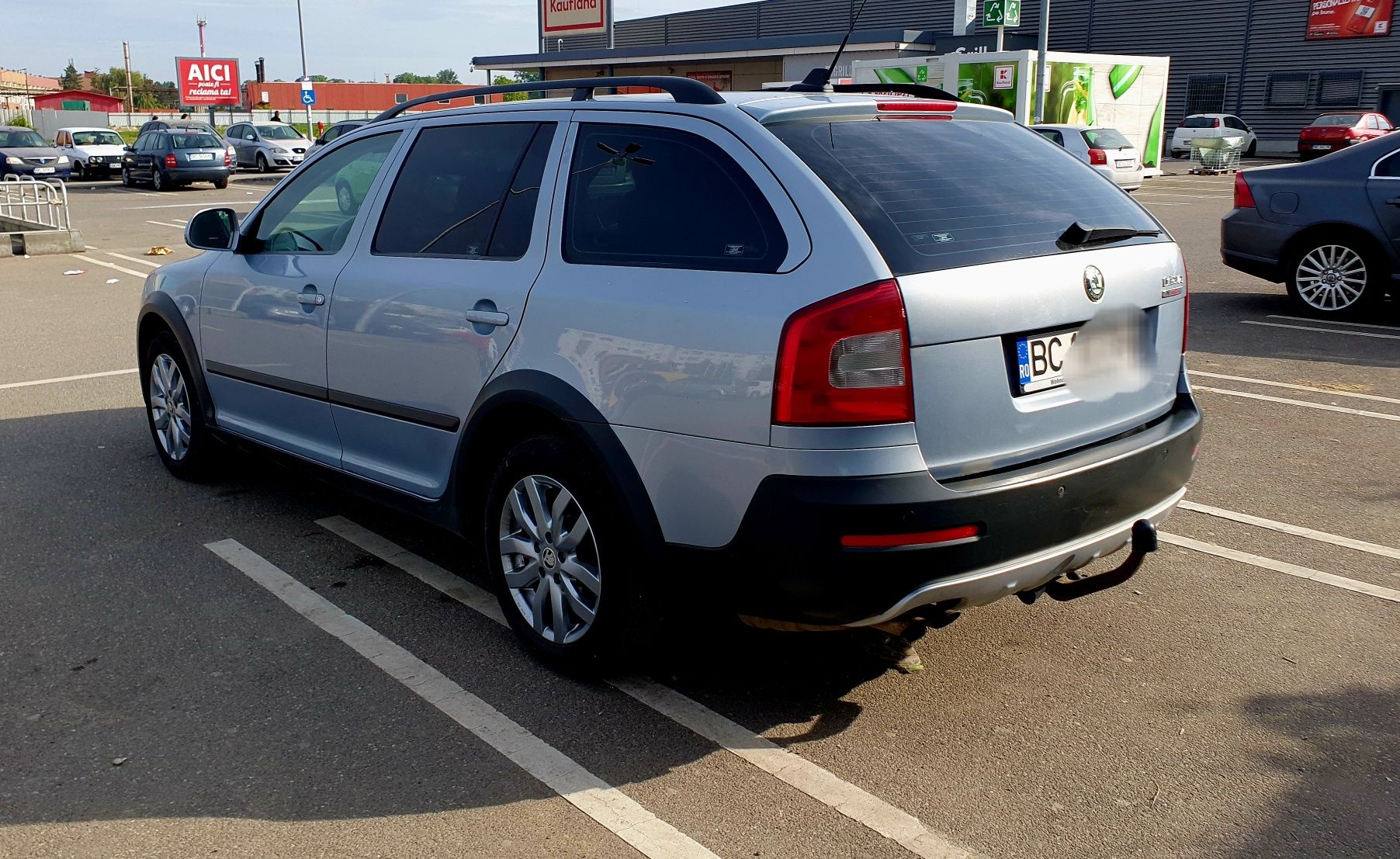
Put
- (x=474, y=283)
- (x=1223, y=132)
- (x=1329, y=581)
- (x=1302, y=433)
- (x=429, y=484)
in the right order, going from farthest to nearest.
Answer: (x=1223, y=132) → (x=1302, y=433) → (x=1329, y=581) → (x=429, y=484) → (x=474, y=283)

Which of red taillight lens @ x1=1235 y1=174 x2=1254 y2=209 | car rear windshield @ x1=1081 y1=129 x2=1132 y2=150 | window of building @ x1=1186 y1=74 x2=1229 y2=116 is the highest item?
window of building @ x1=1186 y1=74 x2=1229 y2=116

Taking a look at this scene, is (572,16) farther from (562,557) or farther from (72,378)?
(562,557)

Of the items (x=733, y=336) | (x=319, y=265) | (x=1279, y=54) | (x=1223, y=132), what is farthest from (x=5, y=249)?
(x=1279, y=54)

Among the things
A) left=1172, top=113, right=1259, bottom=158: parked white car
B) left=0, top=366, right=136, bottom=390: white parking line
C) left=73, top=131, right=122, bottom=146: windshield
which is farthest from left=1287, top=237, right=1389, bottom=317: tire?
left=73, top=131, right=122, bottom=146: windshield

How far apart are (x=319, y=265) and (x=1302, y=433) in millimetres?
5276

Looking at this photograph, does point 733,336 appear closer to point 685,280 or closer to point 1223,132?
point 685,280

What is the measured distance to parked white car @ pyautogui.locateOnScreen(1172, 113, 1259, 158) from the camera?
3997 cm

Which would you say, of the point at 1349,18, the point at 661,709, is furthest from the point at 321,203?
the point at 1349,18

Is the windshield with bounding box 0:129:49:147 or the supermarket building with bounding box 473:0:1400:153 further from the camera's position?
the supermarket building with bounding box 473:0:1400:153

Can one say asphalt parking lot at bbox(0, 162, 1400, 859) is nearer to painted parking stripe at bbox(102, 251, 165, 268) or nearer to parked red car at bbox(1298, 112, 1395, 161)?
painted parking stripe at bbox(102, 251, 165, 268)

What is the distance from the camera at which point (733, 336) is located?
3.18m

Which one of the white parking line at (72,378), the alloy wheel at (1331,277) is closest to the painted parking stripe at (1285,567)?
the alloy wheel at (1331,277)

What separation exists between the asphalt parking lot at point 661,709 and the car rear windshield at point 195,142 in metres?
26.9

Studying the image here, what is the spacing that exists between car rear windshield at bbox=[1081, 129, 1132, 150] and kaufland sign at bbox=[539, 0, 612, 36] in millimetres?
23537
